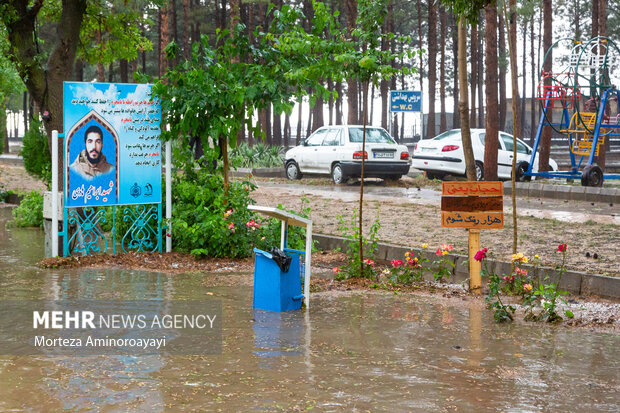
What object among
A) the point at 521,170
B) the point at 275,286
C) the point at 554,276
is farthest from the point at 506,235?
the point at 521,170

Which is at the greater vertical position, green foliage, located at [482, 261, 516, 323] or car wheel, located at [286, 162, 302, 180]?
car wheel, located at [286, 162, 302, 180]

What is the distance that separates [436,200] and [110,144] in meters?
9.54

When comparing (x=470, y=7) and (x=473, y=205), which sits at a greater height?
(x=470, y=7)

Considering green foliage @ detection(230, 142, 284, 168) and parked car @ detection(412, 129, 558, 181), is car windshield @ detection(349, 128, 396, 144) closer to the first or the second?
parked car @ detection(412, 129, 558, 181)

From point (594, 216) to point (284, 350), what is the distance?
10.2 m

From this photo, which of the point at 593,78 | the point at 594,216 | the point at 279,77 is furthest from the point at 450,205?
the point at 593,78

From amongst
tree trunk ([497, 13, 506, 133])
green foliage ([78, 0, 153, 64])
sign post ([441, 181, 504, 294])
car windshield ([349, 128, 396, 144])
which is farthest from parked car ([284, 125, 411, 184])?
tree trunk ([497, 13, 506, 133])

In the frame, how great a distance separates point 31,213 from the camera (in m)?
14.7

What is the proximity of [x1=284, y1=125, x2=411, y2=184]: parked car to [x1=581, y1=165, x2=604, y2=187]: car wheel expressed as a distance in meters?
5.50

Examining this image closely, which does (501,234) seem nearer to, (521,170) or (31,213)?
(31,213)

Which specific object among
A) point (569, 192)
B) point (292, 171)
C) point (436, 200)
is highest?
point (292, 171)

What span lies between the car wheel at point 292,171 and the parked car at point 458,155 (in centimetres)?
377

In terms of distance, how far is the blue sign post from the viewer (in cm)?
1006

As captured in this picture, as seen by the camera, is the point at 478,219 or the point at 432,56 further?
the point at 432,56
